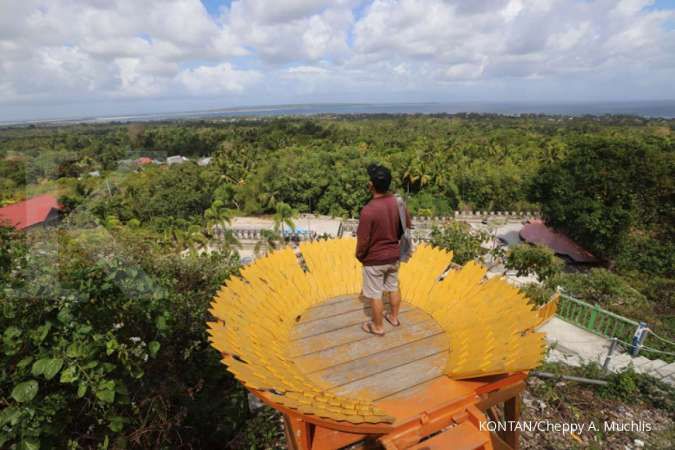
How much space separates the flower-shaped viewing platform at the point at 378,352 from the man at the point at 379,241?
391 mm

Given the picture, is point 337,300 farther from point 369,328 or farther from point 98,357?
point 98,357

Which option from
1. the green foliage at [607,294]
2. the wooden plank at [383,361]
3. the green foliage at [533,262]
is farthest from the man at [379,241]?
the green foliage at [533,262]

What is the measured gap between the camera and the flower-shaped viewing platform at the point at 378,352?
7.65 feet

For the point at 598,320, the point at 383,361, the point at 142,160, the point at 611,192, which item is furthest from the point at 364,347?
the point at 611,192

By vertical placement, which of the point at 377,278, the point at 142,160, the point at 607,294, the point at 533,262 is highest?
the point at 142,160

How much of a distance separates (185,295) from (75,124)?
4.23 m

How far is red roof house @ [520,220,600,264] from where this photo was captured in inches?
835

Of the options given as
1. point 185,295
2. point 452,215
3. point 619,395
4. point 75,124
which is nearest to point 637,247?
point 452,215

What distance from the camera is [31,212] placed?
3.82m

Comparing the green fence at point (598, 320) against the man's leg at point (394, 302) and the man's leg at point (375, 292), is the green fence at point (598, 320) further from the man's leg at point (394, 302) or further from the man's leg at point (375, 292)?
the man's leg at point (375, 292)

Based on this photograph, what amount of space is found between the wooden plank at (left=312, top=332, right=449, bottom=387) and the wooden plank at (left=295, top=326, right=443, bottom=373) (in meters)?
0.05

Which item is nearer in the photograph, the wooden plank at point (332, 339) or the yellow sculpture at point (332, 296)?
the yellow sculpture at point (332, 296)

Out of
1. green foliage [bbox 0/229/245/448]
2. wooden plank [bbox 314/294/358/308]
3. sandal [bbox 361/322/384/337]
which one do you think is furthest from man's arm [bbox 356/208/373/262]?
green foliage [bbox 0/229/245/448]

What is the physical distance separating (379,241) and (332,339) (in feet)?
3.33
